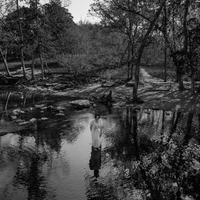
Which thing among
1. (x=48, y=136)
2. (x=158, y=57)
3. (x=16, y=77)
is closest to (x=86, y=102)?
(x=48, y=136)

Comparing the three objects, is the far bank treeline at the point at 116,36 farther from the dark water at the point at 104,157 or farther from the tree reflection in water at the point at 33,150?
the tree reflection in water at the point at 33,150

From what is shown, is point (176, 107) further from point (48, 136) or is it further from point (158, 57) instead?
point (158, 57)

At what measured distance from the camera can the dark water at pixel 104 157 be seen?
42.1ft

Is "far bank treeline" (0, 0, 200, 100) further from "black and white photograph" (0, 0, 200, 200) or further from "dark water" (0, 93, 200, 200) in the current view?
"dark water" (0, 93, 200, 200)

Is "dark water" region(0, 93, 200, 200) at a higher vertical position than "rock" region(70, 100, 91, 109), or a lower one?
lower

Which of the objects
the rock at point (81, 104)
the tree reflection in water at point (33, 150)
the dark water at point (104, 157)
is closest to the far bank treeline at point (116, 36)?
the rock at point (81, 104)

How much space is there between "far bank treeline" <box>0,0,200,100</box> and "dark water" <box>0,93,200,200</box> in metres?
8.44

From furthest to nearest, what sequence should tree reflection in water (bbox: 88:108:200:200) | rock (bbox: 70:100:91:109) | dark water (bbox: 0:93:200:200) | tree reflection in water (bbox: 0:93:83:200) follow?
rock (bbox: 70:100:91:109) → tree reflection in water (bbox: 0:93:83:200) → dark water (bbox: 0:93:200:200) → tree reflection in water (bbox: 88:108:200:200)

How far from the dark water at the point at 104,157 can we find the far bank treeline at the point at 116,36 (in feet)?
27.7

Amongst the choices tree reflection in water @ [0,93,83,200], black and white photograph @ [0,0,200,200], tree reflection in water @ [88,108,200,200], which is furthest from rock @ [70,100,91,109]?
tree reflection in water @ [88,108,200,200]

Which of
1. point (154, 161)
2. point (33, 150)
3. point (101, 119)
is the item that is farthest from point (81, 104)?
point (154, 161)

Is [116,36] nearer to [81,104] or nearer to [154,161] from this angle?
[81,104]

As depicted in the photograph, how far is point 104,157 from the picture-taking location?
16812 millimetres

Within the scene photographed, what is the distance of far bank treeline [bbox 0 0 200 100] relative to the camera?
32.0 m
